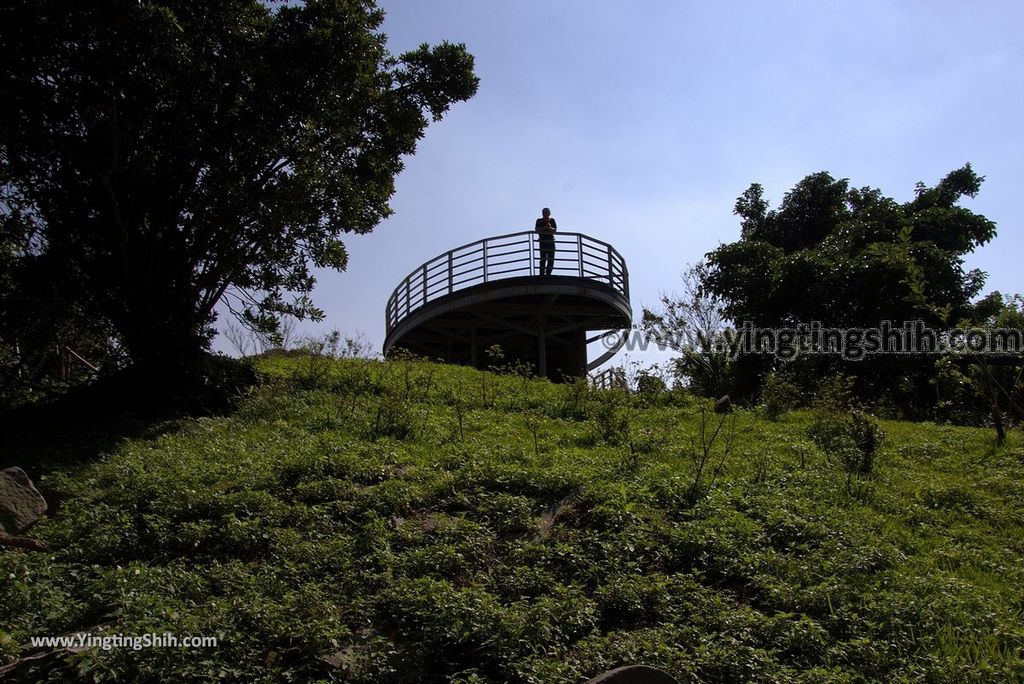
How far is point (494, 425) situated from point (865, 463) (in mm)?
4441

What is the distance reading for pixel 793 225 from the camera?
867 inches

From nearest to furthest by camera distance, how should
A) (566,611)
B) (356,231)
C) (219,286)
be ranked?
(566,611)
(219,286)
(356,231)

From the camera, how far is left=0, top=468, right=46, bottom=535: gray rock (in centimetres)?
712

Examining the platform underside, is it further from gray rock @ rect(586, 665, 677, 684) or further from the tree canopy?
gray rock @ rect(586, 665, 677, 684)

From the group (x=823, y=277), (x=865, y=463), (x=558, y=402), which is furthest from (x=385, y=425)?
(x=823, y=277)

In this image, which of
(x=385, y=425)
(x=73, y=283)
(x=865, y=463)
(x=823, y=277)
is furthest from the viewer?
(x=823, y=277)

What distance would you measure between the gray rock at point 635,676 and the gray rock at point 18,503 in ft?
17.2

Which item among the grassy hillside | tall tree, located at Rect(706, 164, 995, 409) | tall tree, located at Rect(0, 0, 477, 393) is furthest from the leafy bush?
tall tree, located at Rect(0, 0, 477, 393)

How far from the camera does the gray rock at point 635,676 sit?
4.72 m

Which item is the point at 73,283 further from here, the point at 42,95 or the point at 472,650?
the point at 472,650

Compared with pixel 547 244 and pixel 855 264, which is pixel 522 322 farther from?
pixel 855 264

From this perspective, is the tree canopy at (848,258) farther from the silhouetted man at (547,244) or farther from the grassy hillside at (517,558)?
the grassy hillside at (517,558)

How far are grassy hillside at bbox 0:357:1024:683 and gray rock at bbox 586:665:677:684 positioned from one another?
31 centimetres

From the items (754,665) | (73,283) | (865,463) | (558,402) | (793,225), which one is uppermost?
(793,225)
